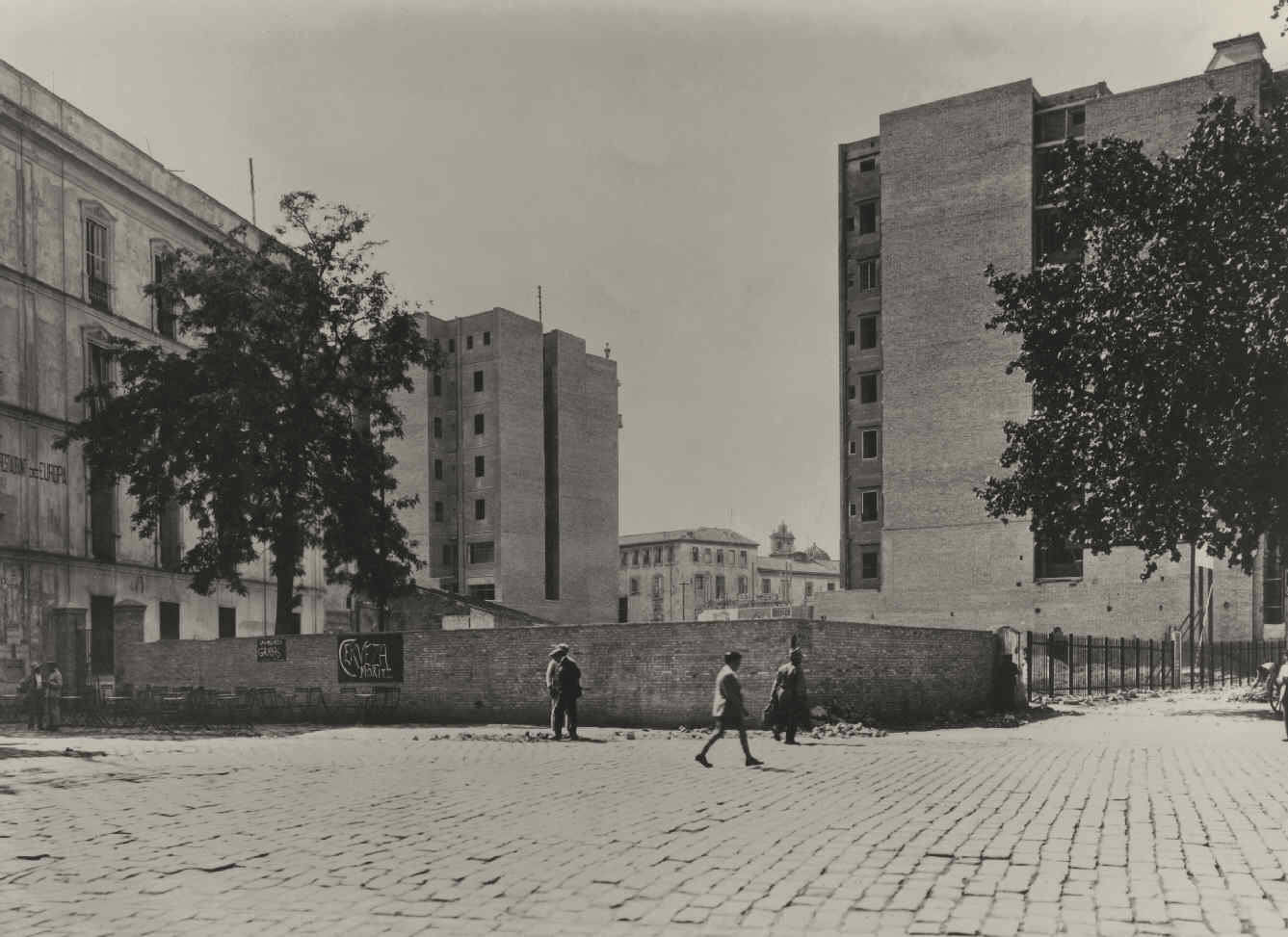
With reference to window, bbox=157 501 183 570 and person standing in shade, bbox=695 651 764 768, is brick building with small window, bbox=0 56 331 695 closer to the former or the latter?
window, bbox=157 501 183 570

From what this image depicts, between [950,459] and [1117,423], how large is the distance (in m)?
28.8

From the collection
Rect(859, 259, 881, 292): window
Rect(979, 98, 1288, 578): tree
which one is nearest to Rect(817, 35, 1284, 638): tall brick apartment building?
Rect(859, 259, 881, 292): window

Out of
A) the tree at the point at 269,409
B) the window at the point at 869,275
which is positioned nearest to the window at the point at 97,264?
the tree at the point at 269,409

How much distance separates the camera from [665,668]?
70.2 ft

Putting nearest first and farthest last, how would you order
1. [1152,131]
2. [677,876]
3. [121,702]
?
[677,876], [121,702], [1152,131]

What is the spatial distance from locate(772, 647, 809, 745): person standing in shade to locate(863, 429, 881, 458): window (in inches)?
1629

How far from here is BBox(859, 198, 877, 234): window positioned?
2327 inches

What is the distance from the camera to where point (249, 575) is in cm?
4150

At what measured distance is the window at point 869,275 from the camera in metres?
58.6

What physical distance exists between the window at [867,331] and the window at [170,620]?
3504cm

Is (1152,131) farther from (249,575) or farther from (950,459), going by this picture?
(249,575)

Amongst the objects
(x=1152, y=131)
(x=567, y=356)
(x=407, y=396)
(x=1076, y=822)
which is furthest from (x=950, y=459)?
(x=1076, y=822)

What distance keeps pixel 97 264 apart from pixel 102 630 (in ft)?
35.7

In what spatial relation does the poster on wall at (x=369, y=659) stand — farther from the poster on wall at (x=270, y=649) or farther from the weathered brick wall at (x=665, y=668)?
the poster on wall at (x=270, y=649)
